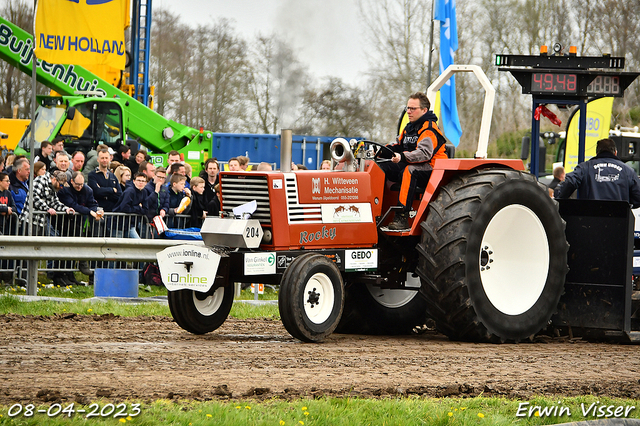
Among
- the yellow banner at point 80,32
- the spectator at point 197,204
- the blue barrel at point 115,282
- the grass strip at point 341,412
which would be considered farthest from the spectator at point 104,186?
the grass strip at point 341,412

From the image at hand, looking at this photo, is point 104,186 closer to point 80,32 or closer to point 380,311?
point 80,32

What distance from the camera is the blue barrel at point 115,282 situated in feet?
37.0

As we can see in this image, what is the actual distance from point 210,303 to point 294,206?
50.6 inches

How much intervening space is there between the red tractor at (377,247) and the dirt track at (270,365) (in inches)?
12.9

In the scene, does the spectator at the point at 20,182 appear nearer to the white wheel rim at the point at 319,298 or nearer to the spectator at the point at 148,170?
the spectator at the point at 148,170

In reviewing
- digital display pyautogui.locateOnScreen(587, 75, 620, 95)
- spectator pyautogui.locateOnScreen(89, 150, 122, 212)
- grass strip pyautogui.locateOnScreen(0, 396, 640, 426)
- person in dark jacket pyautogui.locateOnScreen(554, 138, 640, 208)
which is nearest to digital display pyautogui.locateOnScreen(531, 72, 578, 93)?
digital display pyautogui.locateOnScreen(587, 75, 620, 95)

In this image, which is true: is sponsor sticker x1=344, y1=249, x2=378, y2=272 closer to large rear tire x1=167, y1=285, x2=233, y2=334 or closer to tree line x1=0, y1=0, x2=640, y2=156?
large rear tire x1=167, y1=285, x2=233, y2=334

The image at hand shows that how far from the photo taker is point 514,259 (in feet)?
27.8

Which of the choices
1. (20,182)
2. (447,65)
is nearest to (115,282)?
(20,182)

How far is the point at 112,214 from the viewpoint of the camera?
12.8 meters

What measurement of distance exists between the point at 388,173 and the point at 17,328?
387 centimetres

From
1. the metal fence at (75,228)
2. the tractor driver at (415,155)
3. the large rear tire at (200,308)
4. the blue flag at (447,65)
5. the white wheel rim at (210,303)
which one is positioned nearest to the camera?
the large rear tire at (200,308)

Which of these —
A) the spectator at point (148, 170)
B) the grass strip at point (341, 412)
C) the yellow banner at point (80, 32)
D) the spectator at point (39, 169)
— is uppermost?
the yellow banner at point (80, 32)

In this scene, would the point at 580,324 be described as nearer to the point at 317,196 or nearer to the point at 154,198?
the point at 317,196
